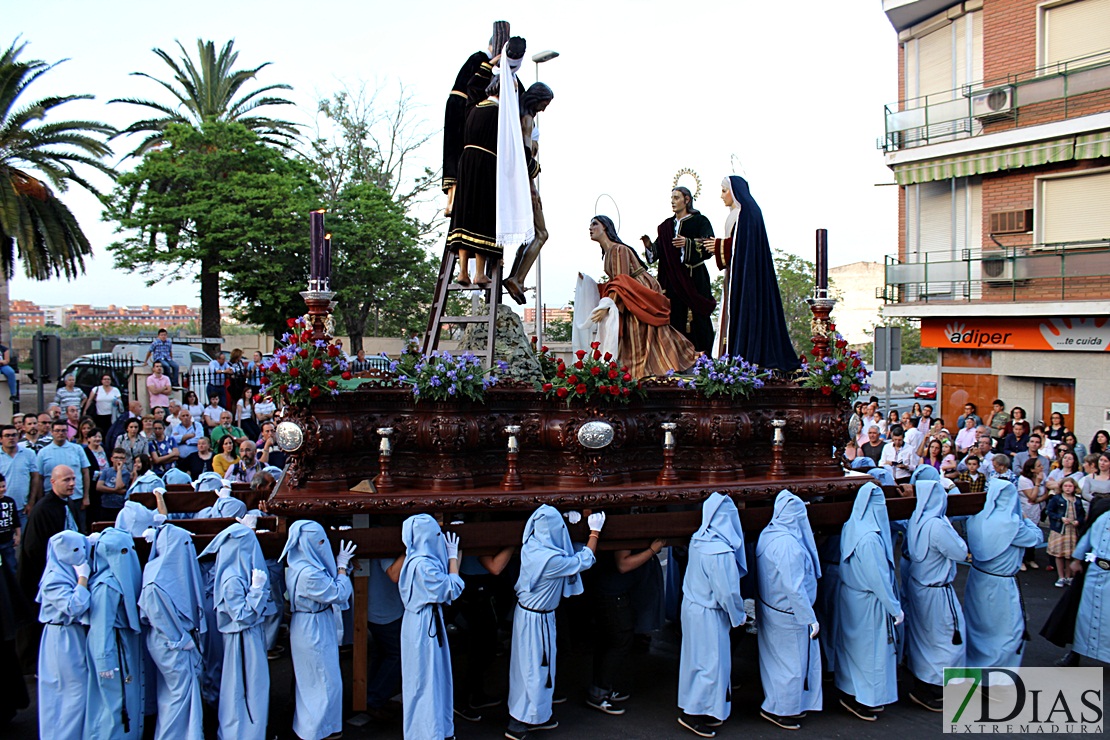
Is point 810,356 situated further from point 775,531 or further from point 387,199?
point 387,199

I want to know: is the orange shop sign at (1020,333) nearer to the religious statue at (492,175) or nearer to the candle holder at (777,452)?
the candle holder at (777,452)

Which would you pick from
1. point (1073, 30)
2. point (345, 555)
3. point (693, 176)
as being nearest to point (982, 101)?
point (1073, 30)

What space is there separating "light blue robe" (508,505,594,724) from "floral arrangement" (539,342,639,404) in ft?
3.33

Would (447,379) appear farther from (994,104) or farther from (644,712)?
(994,104)

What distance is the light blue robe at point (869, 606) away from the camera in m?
7.65

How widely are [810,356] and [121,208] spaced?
28.0 meters

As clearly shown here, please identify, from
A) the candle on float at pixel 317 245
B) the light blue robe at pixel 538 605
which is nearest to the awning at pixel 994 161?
the light blue robe at pixel 538 605

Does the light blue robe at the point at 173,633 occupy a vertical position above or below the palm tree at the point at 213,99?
below

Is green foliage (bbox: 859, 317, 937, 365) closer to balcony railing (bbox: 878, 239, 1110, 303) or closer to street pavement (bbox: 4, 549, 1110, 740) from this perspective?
balcony railing (bbox: 878, 239, 1110, 303)

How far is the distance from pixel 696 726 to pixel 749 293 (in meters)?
4.13

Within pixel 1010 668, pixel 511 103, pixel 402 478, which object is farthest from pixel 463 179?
pixel 1010 668

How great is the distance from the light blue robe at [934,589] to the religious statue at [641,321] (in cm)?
270

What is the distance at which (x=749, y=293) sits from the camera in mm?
9164

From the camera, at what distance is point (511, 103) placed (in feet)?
27.3
